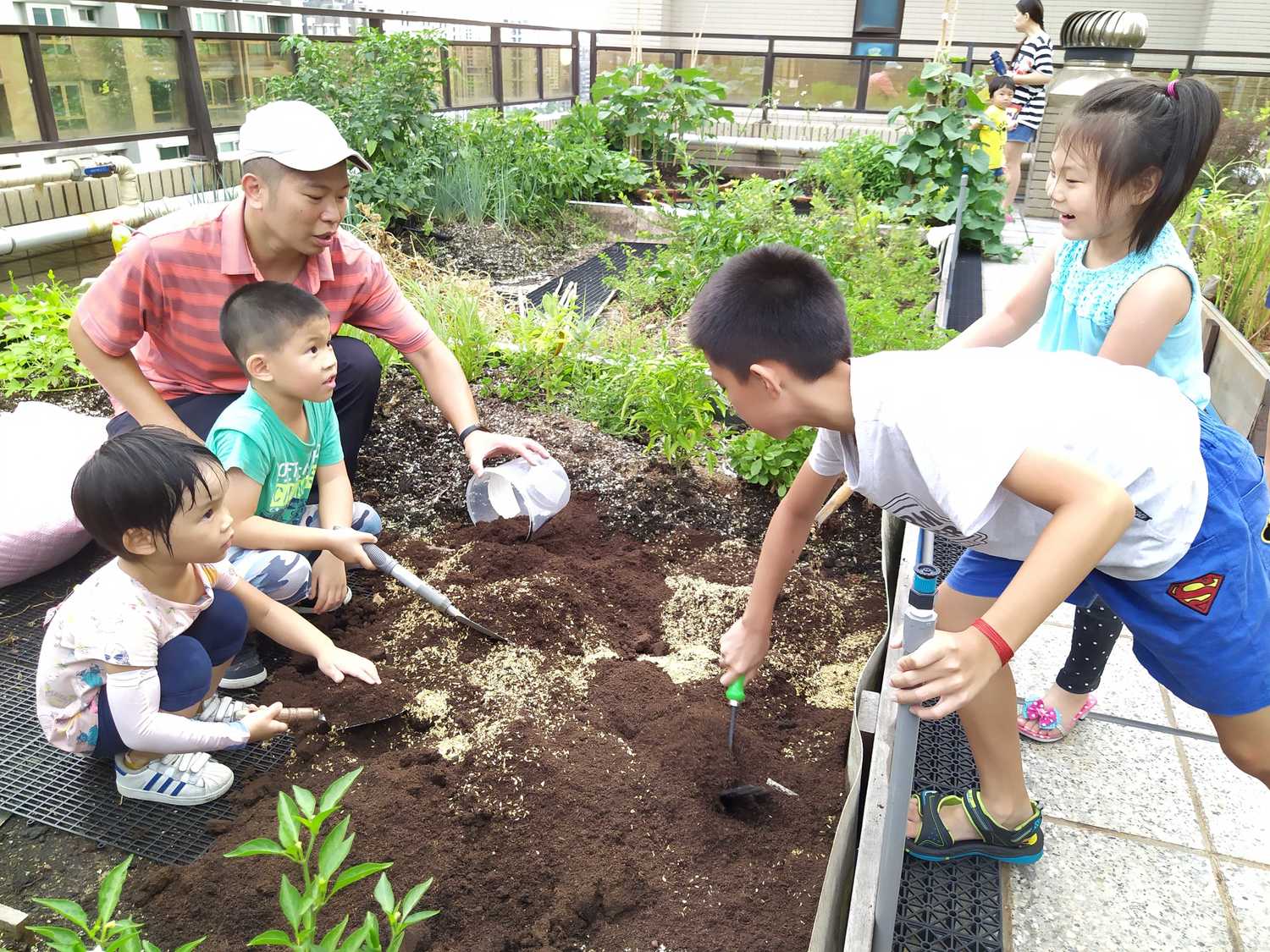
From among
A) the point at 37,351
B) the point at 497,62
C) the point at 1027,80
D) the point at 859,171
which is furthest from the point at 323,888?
the point at 497,62

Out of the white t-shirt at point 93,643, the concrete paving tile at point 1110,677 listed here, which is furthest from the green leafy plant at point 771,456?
the white t-shirt at point 93,643

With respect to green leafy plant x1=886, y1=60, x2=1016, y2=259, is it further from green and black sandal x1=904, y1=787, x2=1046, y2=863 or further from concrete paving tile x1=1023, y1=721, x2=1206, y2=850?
green and black sandal x1=904, y1=787, x2=1046, y2=863

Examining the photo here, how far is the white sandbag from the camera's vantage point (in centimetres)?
262

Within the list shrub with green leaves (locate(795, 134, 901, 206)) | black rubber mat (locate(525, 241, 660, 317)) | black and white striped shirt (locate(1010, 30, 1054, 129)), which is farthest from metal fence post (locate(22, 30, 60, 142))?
black and white striped shirt (locate(1010, 30, 1054, 129))

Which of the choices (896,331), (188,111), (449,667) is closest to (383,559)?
(449,667)

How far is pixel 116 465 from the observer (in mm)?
1729

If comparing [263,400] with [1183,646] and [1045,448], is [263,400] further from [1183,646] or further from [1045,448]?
[1183,646]

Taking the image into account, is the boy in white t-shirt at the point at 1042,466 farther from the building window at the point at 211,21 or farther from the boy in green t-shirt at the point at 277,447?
the building window at the point at 211,21

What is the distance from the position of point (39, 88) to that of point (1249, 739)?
7087mm

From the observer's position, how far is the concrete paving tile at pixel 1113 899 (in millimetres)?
1762

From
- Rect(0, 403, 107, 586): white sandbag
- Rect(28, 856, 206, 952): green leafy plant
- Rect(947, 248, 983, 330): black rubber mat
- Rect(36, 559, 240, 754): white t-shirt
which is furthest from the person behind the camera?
Rect(947, 248, 983, 330): black rubber mat

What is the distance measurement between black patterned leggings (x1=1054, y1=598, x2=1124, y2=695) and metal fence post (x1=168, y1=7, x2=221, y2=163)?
713cm

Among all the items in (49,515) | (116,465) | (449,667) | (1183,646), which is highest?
(116,465)

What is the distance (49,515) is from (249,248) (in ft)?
3.35
